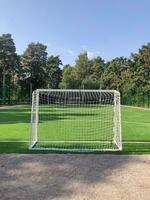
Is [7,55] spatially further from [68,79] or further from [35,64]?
[68,79]

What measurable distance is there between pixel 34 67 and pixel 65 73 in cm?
1160

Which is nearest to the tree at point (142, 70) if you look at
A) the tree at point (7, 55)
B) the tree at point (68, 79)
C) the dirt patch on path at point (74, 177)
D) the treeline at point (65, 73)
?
the treeline at point (65, 73)

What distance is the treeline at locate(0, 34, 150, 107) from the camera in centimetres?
6084

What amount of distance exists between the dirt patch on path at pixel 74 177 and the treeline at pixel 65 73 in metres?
46.3

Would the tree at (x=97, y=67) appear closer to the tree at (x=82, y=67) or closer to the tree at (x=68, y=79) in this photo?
the tree at (x=82, y=67)

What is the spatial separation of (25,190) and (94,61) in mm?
102327

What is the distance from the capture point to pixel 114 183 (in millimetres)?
7688

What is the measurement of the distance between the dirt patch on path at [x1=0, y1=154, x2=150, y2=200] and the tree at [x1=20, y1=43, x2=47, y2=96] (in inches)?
2639

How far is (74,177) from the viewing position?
8047 millimetres

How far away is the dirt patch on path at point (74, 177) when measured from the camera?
7.00m

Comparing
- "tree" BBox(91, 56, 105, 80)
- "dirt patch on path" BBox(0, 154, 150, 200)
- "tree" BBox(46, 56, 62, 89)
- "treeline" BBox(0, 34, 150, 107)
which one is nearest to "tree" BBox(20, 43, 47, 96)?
"treeline" BBox(0, 34, 150, 107)

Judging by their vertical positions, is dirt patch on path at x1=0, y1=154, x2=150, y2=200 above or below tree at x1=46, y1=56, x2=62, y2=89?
below

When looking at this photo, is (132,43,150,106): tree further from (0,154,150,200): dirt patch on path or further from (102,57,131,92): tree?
(0,154,150,200): dirt patch on path

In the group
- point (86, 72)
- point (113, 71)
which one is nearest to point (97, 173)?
point (113, 71)
